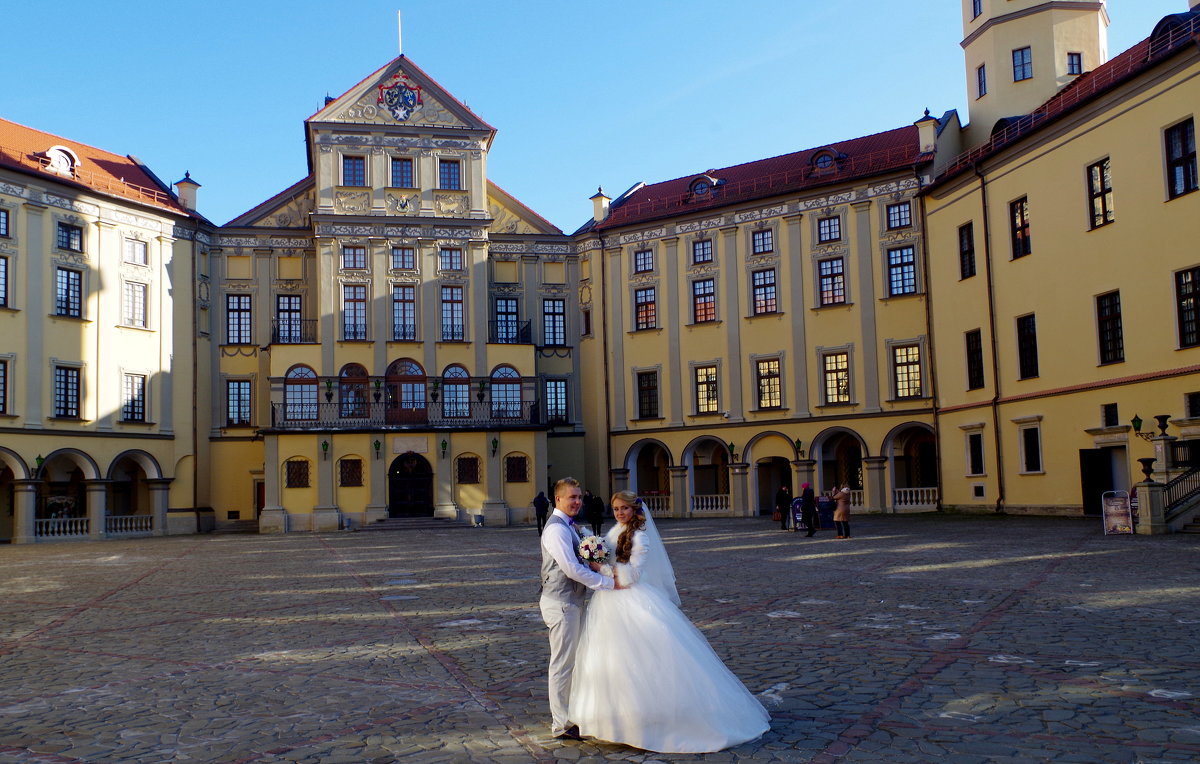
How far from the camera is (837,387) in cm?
4212

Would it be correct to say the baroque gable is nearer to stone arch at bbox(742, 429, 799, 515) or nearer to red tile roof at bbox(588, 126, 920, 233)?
red tile roof at bbox(588, 126, 920, 233)

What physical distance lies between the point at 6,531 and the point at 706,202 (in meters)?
31.7

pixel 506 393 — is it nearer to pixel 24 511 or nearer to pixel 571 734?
pixel 24 511

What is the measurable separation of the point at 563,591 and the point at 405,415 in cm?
3776

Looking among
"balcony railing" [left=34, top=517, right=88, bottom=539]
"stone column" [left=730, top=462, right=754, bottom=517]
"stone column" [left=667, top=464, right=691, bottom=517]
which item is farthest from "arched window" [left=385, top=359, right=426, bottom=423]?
"stone column" [left=730, top=462, right=754, bottom=517]

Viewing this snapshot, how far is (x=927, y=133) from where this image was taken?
40.8 meters

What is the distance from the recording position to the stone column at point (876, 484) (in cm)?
4044

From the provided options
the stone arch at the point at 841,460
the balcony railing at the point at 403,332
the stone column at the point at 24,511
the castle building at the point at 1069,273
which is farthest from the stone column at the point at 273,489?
the castle building at the point at 1069,273

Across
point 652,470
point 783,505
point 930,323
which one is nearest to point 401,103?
point 652,470

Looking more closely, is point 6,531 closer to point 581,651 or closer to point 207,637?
point 207,637

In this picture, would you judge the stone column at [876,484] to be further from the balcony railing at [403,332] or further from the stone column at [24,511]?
the stone column at [24,511]

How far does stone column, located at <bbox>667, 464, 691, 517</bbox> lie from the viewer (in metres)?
44.4

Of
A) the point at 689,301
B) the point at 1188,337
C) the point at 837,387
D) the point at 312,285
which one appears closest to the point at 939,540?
the point at 1188,337

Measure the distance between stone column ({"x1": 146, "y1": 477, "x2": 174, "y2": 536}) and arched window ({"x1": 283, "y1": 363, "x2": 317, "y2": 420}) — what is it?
5.54 meters
